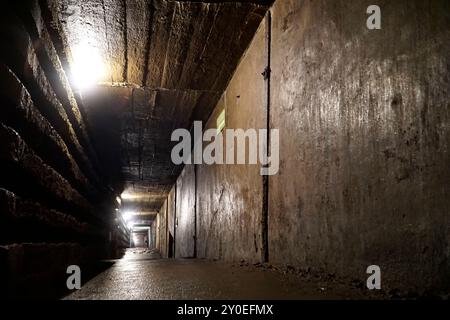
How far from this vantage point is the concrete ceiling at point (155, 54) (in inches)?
145

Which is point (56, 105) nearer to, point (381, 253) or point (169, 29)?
point (169, 29)

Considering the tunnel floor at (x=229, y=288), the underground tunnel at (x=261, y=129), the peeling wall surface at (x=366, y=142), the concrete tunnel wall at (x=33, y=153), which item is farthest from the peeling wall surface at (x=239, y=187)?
the concrete tunnel wall at (x=33, y=153)

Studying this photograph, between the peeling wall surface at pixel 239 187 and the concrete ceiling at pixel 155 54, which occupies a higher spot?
the concrete ceiling at pixel 155 54

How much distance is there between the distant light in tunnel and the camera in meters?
4.48

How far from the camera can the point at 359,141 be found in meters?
2.17

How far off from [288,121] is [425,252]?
1.81 m

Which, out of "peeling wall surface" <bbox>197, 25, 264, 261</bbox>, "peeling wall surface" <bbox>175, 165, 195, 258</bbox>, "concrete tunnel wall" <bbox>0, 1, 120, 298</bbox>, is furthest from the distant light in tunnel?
"peeling wall surface" <bbox>175, 165, 195, 258</bbox>

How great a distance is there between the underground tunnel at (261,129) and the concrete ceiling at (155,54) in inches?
1.0

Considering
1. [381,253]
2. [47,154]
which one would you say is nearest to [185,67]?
[47,154]

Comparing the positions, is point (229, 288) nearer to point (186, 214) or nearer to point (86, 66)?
point (86, 66)

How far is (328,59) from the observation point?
102 inches

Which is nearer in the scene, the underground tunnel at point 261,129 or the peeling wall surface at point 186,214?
the underground tunnel at point 261,129

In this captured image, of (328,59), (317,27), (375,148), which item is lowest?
(375,148)

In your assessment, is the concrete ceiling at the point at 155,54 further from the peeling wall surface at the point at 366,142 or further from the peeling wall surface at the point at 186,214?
the peeling wall surface at the point at 186,214
